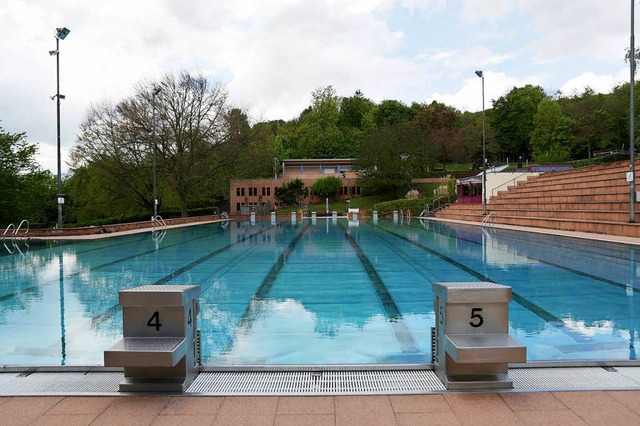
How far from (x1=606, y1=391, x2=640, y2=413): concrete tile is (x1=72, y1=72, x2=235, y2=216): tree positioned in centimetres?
3542

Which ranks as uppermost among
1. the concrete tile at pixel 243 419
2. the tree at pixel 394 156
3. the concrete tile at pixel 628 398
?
the tree at pixel 394 156

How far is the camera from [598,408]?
2.92m

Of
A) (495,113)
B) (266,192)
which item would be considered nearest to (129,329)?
(266,192)

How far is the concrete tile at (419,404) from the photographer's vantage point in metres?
2.97

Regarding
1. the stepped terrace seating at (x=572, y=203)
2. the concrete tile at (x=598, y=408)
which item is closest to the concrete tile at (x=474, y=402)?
the concrete tile at (x=598, y=408)

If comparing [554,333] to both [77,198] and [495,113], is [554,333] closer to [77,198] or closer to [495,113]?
[77,198]

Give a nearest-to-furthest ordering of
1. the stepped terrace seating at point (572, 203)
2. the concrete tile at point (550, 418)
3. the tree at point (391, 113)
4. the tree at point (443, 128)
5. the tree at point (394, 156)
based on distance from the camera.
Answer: the concrete tile at point (550, 418) < the stepped terrace seating at point (572, 203) < the tree at point (394, 156) < the tree at point (443, 128) < the tree at point (391, 113)

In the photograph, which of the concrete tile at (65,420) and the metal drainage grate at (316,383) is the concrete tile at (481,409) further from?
the concrete tile at (65,420)

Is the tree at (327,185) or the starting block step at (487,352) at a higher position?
the tree at (327,185)

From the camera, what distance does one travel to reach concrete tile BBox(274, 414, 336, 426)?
110 inches

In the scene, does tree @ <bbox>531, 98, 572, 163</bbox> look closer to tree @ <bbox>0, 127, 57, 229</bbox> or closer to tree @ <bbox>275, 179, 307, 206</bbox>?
tree @ <bbox>275, 179, 307, 206</bbox>

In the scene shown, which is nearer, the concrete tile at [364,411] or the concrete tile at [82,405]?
the concrete tile at [364,411]

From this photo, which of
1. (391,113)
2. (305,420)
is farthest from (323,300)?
(391,113)

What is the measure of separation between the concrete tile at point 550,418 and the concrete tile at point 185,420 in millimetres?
1908
